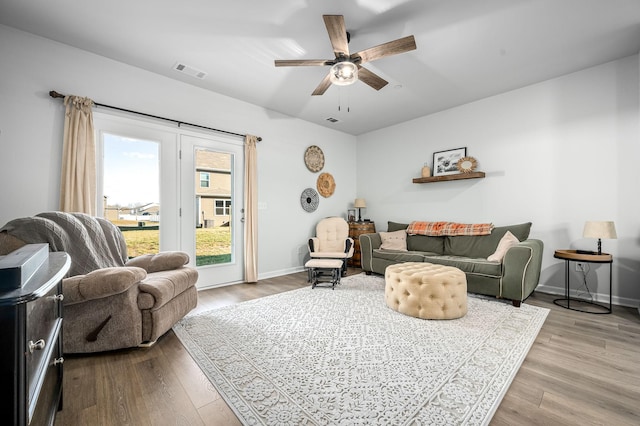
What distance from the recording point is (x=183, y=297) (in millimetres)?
2691

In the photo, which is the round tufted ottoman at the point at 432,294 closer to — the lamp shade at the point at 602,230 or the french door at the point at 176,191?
the lamp shade at the point at 602,230

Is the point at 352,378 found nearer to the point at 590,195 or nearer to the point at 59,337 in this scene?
the point at 59,337

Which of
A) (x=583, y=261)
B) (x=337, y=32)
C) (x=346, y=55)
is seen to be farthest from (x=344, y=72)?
(x=583, y=261)

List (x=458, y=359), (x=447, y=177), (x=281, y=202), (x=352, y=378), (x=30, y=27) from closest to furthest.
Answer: (x=352, y=378) → (x=458, y=359) → (x=30, y=27) → (x=447, y=177) → (x=281, y=202)

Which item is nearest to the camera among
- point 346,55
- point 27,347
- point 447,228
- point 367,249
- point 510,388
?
point 27,347

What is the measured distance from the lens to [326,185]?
5719mm

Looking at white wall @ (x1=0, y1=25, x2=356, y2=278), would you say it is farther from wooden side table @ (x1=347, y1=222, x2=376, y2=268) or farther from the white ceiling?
wooden side table @ (x1=347, y1=222, x2=376, y2=268)

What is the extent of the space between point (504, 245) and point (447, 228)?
98 cm

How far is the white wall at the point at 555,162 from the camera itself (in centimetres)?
326

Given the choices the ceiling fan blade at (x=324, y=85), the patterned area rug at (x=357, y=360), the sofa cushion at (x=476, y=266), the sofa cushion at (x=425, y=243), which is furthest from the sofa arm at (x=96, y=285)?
the sofa cushion at (x=425, y=243)

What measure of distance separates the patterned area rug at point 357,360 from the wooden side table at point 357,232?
2226 millimetres

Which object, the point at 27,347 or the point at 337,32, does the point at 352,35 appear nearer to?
the point at 337,32

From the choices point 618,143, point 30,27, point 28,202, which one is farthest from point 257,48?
point 618,143

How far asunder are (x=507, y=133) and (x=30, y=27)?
5.97 meters
